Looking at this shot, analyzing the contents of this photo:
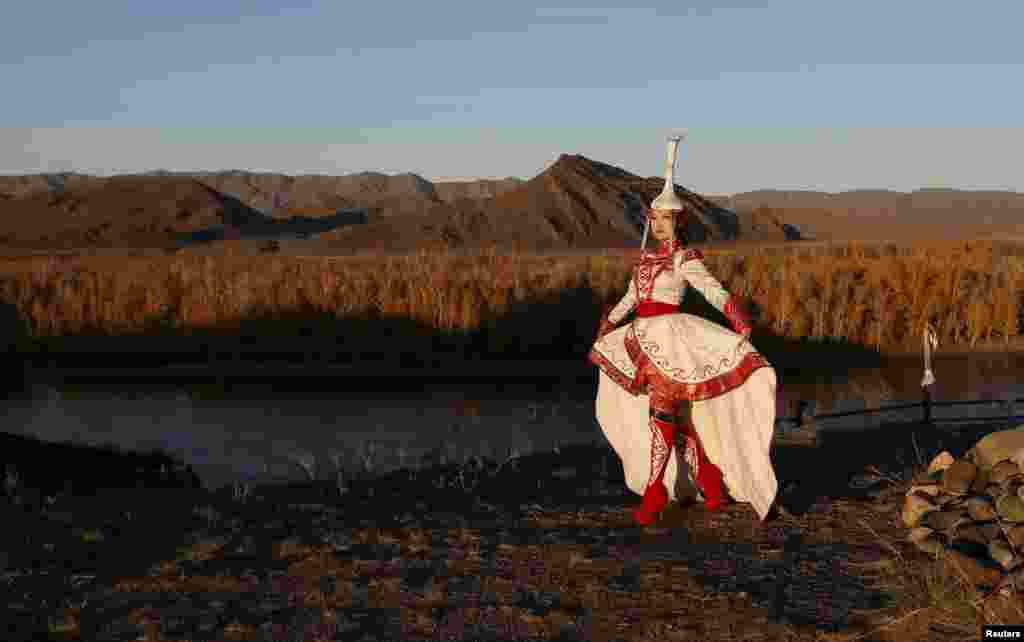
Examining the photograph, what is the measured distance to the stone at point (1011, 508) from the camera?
17.4 ft

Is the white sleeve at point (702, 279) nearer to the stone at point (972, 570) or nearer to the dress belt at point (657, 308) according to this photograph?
the dress belt at point (657, 308)

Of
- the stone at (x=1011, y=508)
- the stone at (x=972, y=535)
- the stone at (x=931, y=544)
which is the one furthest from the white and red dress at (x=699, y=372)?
the stone at (x=1011, y=508)

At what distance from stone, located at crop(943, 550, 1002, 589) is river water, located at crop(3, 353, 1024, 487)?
5749 millimetres

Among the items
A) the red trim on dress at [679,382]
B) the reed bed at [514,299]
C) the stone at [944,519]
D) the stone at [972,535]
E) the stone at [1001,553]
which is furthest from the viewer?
the reed bed at [514,299]

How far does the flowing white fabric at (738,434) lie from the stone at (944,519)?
0.93 m

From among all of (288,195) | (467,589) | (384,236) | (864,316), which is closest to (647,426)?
(467,589)

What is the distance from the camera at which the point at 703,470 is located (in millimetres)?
6871

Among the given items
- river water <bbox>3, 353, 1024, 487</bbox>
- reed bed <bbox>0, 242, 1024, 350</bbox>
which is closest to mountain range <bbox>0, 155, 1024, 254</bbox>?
reed bed <bbox>0, 242, 1024, 350</bbox>

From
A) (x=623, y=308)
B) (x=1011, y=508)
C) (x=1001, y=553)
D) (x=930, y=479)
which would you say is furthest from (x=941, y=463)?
(x=623, y=308)

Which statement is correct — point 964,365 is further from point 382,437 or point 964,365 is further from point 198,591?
point 198,591

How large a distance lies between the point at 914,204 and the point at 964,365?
6277 inches

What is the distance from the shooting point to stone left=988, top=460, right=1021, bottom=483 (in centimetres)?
585

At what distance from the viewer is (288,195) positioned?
189375mm

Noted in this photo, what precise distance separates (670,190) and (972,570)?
2.79 meters
